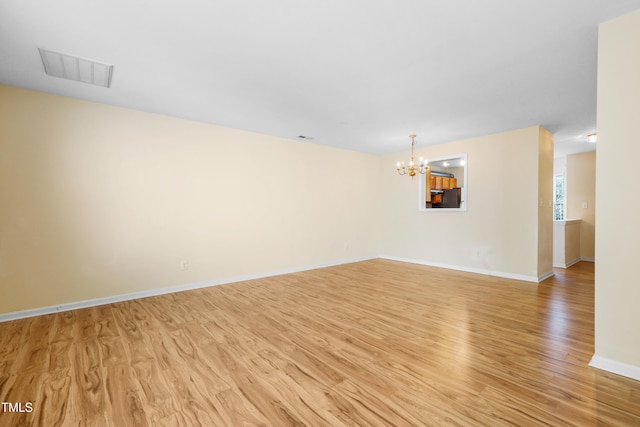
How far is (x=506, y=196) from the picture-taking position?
4.75 metres

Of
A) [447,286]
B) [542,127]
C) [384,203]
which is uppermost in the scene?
[542,127]

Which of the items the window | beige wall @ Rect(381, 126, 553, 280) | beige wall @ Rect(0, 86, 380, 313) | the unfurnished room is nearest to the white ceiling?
the unfurnished room

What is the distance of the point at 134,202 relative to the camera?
3705mm

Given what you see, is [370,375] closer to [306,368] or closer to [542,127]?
[306,368]

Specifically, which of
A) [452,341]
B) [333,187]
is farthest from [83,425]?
[333,187]

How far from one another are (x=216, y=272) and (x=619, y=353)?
452 centimetres

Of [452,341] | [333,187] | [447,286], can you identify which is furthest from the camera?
[333,187]

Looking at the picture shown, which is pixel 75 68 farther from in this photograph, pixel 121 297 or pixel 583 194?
pixel 583 194

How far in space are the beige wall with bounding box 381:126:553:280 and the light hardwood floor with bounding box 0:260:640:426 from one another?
1174mm

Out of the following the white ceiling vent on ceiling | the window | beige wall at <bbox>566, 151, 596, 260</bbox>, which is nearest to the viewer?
the white ceiling vent on ceiling

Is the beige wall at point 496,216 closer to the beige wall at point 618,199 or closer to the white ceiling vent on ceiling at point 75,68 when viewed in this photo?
the beige wall at point 618,199

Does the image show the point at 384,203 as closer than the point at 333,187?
No

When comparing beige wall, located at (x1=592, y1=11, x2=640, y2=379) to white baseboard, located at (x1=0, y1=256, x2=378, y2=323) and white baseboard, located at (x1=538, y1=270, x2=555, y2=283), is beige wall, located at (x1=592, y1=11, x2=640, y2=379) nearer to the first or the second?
white baseboard, located at (x1=538, y1=270, x2=555, y2=283)

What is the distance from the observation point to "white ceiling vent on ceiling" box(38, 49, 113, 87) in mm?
2447
